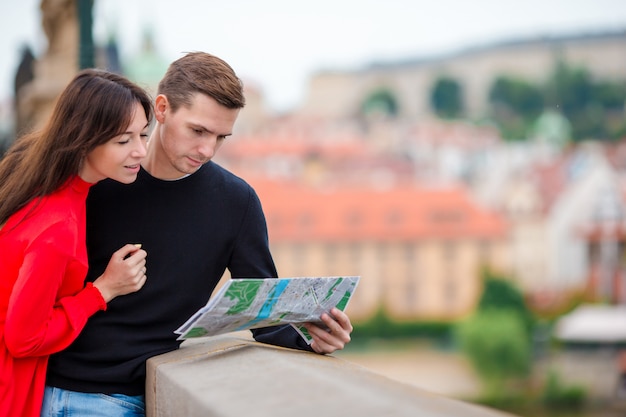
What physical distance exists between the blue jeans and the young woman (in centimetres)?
3

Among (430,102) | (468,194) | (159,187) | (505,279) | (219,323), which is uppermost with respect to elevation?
(159,187)

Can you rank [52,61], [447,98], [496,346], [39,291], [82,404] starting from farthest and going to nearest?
[447,98] < [496,346] < [52,61] < [82,404] < [39,291]

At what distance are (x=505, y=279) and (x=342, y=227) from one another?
5.85 m

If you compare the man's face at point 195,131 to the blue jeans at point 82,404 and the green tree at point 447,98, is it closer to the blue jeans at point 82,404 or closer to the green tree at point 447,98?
the blue jeans at point 82,404

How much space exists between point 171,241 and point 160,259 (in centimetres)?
3

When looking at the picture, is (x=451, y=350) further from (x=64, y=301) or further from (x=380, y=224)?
(x=64, y=301)

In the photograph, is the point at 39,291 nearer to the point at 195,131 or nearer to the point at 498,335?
the point at 195,131

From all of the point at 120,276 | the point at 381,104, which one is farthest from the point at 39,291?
the point at 381,104

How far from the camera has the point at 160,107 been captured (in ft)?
4.17

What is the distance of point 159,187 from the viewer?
49.4 inches

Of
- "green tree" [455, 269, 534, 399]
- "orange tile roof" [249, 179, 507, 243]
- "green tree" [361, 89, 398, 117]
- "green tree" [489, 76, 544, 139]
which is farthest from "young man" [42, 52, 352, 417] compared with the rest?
"green tree" [361, 89, 398, 117]

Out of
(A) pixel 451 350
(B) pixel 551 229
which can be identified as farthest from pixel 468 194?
(A) pixel 451 350

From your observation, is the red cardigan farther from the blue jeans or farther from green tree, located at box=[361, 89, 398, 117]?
green tree, located at box=[361, 89, 398, 117]

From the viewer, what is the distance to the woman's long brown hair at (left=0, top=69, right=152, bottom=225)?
1.12 meters
